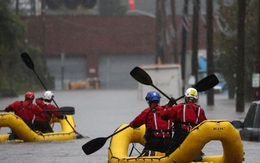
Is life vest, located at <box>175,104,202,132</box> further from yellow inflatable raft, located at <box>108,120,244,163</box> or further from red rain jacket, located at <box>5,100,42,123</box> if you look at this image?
red rain jacket, located at <box>5,100,42,123</box>

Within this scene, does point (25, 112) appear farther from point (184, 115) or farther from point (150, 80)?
point (184, 115)

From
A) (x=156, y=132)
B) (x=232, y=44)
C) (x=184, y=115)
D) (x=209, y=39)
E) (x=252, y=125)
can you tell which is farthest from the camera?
(x=232, y=44)

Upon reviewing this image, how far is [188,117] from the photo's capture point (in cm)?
1251

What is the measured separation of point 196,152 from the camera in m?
11.8

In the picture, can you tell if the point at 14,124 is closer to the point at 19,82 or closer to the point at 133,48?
the point at 19,82

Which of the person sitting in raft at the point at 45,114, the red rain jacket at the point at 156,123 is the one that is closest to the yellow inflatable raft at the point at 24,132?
the person sitting in raft at the point at 45,114

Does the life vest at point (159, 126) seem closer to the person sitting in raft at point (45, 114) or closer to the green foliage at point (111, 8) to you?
the person sitting in raft at point (45, 114)

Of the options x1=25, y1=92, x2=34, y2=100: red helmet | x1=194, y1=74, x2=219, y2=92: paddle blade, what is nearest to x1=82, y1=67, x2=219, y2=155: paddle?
x1=194, y1=74, x2=219, y2=92: paddle blade

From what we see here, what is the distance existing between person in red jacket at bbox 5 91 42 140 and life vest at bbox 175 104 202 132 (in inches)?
319

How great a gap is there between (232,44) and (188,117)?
32726mm

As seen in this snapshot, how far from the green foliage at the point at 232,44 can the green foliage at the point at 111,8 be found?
47.9 m

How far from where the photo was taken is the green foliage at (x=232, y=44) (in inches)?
1710

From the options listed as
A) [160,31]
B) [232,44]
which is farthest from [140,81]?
[160,31]

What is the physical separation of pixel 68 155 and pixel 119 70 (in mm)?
70834
